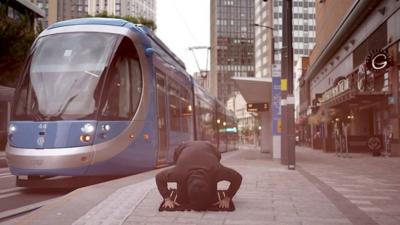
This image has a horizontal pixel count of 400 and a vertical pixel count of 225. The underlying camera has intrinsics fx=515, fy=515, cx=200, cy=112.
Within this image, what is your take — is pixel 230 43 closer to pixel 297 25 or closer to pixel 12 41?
pixel 297 25

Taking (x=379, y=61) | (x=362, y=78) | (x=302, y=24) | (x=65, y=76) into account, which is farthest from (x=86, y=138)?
(x=302, y=24)

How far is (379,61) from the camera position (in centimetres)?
Result: 2566

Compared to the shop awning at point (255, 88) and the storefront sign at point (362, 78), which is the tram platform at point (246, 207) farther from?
the storefront sign at point (362, 78)

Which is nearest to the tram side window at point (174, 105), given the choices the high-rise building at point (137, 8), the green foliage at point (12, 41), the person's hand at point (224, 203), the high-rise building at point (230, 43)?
the person's hand at point (224, 203)

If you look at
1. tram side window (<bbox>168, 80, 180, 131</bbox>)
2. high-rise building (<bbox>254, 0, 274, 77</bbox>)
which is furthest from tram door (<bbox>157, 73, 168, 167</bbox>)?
high-rise building (<bbox>254, 0, 274, 77</bbox>)

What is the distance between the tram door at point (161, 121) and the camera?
13.0m

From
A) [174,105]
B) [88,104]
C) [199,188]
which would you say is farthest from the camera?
[174,105]

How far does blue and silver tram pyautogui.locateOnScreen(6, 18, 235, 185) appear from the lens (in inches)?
384

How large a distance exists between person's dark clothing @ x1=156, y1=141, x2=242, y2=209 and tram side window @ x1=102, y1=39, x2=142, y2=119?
164 inches

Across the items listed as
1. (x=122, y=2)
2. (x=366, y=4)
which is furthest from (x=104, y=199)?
(x=122, y=2)

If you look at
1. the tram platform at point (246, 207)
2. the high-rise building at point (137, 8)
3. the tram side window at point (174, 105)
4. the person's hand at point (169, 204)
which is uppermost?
the high-rise building at point (137, 8)

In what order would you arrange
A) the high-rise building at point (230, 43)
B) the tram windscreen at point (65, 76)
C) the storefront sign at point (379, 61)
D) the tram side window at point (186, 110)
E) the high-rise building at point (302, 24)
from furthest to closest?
1. the high-rise building at point (230, 43)
2. the high-rise building at point (302, 24)
3. the storefront sign at point (379, 61)
4. the tram side window at point (186, 110)
5. the tram windscreen at point (65, 76)

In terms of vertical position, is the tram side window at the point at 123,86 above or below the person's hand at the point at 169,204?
above

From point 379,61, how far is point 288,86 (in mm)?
11108
